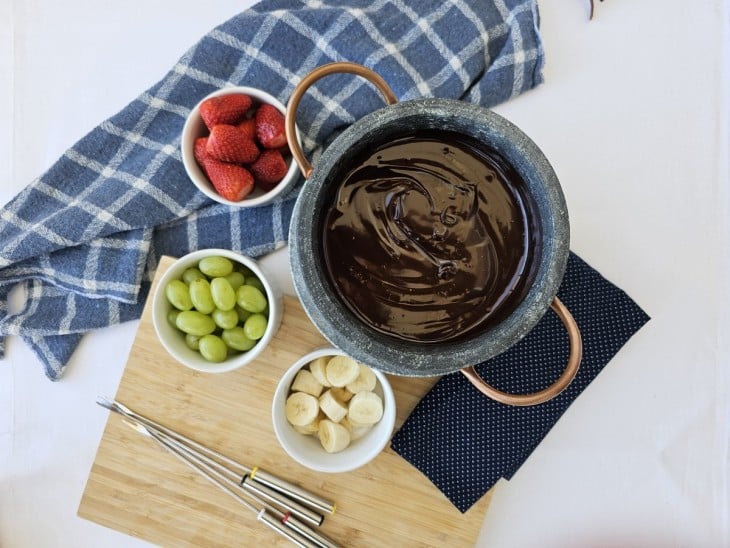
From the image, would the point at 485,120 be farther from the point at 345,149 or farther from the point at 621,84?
the point at 621,84

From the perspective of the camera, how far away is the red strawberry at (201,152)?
3.38 ft

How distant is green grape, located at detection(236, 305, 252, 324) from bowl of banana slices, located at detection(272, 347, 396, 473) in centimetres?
11

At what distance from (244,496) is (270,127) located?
0.63m

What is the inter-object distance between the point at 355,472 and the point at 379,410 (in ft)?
0.43

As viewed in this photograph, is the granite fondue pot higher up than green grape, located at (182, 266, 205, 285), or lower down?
higher up

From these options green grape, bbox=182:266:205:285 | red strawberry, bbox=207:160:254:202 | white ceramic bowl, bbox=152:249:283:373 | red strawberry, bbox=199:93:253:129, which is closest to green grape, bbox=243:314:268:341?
white ceramic bowl, bbox=152:249:283:373

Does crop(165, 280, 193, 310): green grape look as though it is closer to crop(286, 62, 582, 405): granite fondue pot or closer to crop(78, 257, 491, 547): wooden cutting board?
crop(78, 257, 491, 547): wooden cutting board

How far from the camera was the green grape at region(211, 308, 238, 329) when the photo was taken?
38.1 inches

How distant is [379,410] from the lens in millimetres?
984

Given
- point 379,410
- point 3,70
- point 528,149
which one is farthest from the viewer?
point 3,70

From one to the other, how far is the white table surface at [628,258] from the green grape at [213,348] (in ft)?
0.62

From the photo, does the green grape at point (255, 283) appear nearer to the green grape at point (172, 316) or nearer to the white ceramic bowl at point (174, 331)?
the white ceramic bowl at point (174, 331)

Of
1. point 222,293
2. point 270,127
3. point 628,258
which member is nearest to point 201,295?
point 222,293

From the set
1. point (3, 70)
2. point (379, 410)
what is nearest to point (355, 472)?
point (379, 410)
